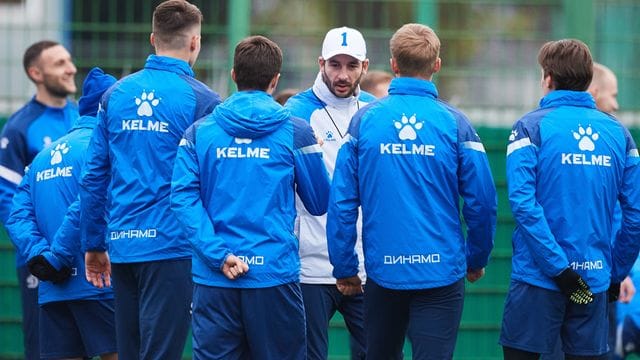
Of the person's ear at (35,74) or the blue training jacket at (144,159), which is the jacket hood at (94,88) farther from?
the person's ear at (35,74)

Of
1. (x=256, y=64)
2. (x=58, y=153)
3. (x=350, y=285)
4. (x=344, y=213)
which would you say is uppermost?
(x=256, y=64)

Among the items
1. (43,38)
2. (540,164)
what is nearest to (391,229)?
(540,164)

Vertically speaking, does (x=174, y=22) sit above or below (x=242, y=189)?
above

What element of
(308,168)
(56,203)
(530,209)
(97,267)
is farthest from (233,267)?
(56,203)

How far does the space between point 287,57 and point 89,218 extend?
323cm

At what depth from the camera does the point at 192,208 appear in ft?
19.0

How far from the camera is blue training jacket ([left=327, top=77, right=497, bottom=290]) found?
19.6 ft

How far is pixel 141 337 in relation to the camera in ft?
20.9

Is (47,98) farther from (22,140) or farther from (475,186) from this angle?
(475,186)

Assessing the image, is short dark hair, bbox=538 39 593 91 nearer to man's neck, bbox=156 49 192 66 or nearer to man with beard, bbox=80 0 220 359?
man with beard, bbox=80 0 220 359

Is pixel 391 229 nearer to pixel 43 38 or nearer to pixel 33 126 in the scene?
pixel 33 126

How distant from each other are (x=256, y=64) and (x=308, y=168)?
55 centimetres

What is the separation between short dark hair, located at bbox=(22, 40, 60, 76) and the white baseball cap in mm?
2795

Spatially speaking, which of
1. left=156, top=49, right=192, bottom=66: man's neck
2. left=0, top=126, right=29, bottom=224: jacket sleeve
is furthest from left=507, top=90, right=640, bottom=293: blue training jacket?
left=0, top=126, right=29, bottom=224: jacket sleeve
